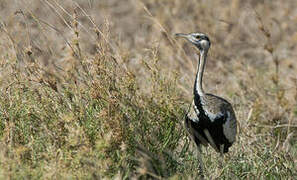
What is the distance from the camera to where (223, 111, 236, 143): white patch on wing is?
443cm

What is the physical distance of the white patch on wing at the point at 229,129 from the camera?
14.5 feet

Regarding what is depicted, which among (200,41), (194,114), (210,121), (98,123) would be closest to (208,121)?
(210,121)

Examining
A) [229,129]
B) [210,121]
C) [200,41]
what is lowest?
[229,129]

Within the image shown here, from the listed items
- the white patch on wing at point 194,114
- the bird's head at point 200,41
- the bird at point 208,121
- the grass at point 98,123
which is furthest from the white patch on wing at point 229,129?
the bird's head at point 200,41

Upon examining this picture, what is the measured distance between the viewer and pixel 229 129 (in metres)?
4.47

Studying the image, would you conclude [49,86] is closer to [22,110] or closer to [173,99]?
[22,110]

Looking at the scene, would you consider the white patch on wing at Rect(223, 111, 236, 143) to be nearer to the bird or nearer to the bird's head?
the bird

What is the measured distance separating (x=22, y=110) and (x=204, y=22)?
176 inches

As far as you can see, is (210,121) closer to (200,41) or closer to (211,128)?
(211,128)

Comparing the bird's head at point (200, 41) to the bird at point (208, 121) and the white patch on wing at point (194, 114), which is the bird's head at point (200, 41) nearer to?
the bird at point (208, 121)

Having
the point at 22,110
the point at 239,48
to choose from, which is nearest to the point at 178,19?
the point at 239,48

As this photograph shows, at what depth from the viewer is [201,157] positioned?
171 inches

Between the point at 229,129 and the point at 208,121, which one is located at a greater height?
the point at 208,121

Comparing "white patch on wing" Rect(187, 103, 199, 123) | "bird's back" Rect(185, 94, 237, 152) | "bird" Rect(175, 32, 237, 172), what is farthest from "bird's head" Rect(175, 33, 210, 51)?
"white patch on wing" Rect(187, 103, 199, 123)
